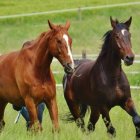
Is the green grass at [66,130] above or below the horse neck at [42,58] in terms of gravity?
below

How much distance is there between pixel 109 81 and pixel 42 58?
1093 millimetres

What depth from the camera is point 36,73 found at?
912 cm

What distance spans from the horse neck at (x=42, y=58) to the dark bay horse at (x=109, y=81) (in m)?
0.94

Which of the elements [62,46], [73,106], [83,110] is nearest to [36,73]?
[62,46]

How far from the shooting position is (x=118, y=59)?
970 centimetres

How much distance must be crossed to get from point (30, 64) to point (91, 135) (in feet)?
4.54

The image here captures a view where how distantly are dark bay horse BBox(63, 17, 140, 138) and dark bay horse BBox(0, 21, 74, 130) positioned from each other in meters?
0.83

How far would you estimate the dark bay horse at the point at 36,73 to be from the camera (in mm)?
8750

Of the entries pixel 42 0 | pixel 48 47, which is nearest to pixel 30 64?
pixel 48 47

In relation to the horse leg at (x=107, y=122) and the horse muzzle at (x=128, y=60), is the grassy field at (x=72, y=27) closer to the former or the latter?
the horse leg at (x=107, y=122)

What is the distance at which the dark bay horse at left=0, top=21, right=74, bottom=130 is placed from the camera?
8750 mm

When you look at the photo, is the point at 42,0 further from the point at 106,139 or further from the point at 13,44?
the point at 106,139

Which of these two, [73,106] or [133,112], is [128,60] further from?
[73,106]

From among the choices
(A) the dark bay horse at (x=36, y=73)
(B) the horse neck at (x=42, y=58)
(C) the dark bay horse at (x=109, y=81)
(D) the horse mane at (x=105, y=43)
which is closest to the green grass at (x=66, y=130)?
(C) the dark bay horse at (x=109, y=81)
